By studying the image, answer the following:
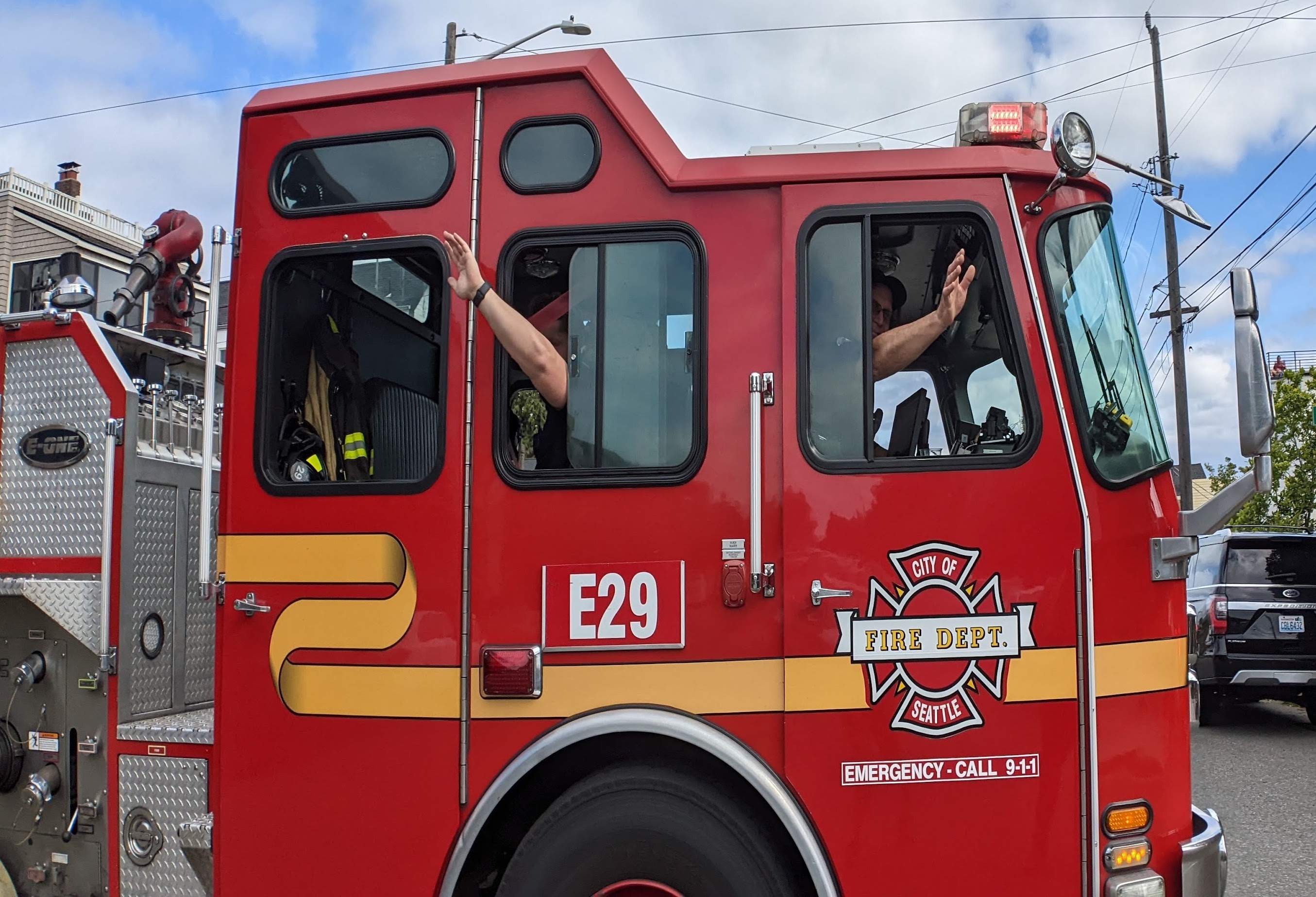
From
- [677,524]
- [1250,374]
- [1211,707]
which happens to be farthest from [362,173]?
[1211,707]

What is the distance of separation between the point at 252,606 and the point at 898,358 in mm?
2340

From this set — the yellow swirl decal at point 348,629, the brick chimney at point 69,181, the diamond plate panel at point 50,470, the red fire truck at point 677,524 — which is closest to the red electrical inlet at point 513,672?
the red fire truck at point 677,524

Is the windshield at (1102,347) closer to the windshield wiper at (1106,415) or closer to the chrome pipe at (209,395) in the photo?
the windshield wiper at (1106,415)

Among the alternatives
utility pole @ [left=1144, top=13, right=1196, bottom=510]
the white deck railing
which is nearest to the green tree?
utility pole @ [left=1144, top=13, right=1196, bottom=510]

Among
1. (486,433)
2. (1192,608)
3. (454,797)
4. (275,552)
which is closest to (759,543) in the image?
(486,433)

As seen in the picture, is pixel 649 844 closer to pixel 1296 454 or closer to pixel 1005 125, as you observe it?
pixel 1005 125

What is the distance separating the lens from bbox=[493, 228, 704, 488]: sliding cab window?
3.23m

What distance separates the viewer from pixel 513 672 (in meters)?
3.13

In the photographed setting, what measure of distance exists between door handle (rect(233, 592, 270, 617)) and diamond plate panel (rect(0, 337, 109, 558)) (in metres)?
0.99

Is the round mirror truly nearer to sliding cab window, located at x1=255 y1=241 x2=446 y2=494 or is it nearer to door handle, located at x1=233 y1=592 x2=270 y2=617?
sliding cab window, located at x1=255 y1=241 x2=446 y2=494

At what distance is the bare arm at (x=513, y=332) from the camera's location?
319 cm

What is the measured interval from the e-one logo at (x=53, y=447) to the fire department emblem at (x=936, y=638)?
123 inches

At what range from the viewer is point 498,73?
3.40 m

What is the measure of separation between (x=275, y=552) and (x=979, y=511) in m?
2.35
